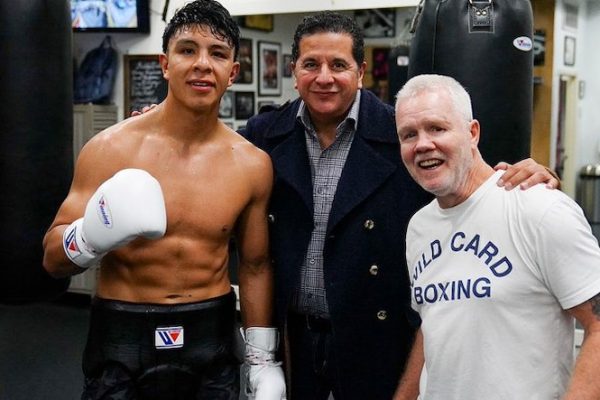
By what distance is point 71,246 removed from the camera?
1.67 m

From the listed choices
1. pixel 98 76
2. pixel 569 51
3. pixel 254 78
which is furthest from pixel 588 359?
pixel 569 51

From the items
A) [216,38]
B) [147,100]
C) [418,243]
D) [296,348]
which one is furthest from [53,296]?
[147,100]

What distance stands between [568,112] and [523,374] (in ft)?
19.8

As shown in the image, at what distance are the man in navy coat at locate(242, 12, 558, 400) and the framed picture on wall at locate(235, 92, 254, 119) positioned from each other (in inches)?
136

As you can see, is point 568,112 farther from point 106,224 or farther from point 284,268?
point 106,224

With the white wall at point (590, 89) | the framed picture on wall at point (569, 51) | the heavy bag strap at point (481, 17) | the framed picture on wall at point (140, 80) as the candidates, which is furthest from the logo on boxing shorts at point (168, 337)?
the white wall at point (590, 89)

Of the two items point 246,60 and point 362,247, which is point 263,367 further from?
point 246,60

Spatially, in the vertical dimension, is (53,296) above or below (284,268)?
below

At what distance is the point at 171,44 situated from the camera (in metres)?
1.79

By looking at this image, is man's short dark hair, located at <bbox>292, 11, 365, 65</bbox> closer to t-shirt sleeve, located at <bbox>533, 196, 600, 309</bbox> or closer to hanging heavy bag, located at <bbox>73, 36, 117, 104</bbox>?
t-shirt sleeve, located at <bbox>533, 196, 600, 309</bbox>

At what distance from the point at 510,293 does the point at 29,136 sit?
1925 millimetres

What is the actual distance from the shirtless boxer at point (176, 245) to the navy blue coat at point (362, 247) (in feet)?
0.41

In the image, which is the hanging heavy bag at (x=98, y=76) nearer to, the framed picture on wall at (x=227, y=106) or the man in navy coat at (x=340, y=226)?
the framed picture on wall at (x=227, y=106)

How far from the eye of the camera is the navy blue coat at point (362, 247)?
1.85 meters
